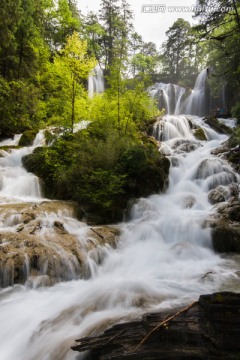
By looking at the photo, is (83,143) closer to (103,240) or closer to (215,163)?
(103,240)

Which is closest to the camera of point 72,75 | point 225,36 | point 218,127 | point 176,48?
point 225,36

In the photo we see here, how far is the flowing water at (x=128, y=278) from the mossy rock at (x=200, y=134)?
276 inches

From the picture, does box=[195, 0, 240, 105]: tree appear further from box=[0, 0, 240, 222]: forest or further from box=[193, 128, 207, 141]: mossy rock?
box=[193, 128, 207, 141]: mossy rock

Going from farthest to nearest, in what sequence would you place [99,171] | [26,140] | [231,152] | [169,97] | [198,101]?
[169,97], [198,101], [26,140], [231,152], [99,171]

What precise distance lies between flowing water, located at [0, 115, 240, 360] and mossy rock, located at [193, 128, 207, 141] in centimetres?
702

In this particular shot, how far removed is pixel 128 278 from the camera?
19.1 feet

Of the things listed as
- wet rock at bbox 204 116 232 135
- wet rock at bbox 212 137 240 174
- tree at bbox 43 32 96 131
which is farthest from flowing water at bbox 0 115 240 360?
wet rock at bbox 204 116 232 135

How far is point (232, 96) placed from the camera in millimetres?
26797

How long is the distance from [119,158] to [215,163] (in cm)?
546

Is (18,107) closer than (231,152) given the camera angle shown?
No

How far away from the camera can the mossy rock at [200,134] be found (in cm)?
1888

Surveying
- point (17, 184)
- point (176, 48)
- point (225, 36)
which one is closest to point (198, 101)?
point (176, 48)

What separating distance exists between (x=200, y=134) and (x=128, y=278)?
15.8 meters

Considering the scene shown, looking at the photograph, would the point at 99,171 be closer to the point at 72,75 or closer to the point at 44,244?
the point at 44,244
